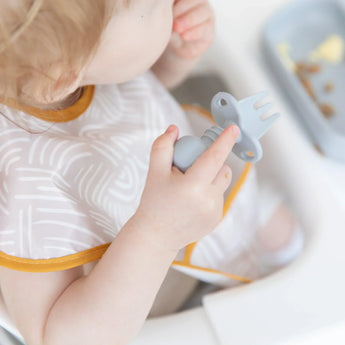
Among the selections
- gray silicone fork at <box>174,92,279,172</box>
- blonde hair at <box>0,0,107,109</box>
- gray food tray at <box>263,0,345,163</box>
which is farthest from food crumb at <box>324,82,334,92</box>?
blonde hair at <box>0,0,107,109</box>

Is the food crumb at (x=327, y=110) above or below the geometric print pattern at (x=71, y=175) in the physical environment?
below

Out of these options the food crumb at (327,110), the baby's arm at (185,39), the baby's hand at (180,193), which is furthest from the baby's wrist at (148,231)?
the food crumb at (327,110)

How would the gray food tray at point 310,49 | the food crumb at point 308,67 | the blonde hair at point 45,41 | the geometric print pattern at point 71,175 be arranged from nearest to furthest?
the blonde hair at point 45,41, the geometric print pattern at point 71,175, the gray food tray at point 310,49, the food crumb at point 308,67

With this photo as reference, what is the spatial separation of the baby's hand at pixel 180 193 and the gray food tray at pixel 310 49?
29 cm

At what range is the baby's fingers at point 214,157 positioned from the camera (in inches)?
15.6

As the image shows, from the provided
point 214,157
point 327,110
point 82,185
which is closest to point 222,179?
point 214,157

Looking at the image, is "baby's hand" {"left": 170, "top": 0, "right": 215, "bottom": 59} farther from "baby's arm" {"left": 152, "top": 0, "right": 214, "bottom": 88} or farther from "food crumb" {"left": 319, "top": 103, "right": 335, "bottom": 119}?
"food crumb" {"left": 319, "top": 103, "right": 335, "bottom": 119}

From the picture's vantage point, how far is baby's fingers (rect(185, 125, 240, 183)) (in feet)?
1.30

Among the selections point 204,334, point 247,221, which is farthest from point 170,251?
point 247,221

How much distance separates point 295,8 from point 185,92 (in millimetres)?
245

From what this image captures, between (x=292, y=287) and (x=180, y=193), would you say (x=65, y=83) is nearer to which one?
(x=180, y=193)

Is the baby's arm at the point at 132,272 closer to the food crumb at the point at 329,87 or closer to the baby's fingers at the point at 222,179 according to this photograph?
the baby's fingers at the point at 222,179

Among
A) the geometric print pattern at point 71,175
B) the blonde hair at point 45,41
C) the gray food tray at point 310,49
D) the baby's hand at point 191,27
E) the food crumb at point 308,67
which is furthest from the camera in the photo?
the food crumb at point 308,67

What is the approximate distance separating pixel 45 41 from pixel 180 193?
160 mm
